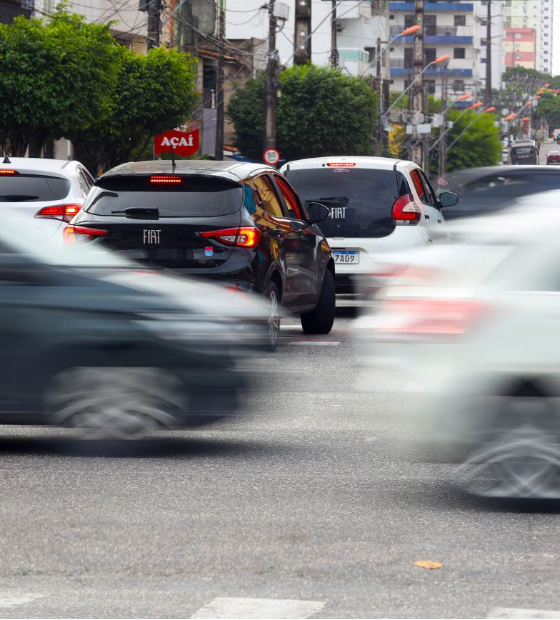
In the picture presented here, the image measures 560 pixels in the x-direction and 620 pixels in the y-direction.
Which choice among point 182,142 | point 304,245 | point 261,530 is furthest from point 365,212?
point 182,142

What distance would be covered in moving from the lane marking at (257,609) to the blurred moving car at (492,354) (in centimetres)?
168

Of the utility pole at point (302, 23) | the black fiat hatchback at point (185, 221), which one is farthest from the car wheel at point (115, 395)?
the utility pole at point (302, 23)

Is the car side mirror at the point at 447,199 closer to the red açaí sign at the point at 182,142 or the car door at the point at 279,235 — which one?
the car door at the point at 279,235

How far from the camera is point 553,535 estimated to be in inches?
243

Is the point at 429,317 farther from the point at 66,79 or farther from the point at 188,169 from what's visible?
the point at 66,79

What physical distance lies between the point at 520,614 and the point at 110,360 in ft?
10.9

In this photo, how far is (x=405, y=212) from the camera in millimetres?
15391

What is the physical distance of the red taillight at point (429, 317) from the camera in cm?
663

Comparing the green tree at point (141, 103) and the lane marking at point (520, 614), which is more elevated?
Result: the green tree at point (141, 103)

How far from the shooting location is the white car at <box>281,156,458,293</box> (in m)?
15.4

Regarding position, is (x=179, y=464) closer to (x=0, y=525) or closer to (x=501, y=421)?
(x=0, y=525)

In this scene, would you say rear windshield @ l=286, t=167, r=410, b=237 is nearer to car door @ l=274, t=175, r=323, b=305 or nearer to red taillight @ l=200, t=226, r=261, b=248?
car door @ l=274, t=175, r=323, b=305

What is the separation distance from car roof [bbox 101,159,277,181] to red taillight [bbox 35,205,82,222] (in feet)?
16.1

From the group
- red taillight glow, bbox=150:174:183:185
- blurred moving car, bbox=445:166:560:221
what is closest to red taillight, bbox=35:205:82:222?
blurred moving car, bbox=445:166:560:221
